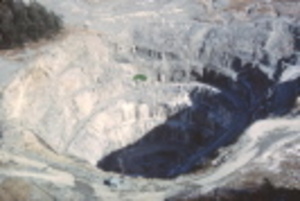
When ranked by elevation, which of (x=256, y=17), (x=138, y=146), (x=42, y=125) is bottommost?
(x=138, y=146)

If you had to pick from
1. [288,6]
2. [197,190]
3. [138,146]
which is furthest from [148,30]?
[197,190]

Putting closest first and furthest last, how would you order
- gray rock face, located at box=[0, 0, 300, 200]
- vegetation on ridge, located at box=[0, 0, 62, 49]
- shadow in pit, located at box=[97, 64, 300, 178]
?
1. gray rock face, located at box=[0, 0, 300, 200]
2. shadow in pit, located at box=[97, 64, 300, 178]
3. vegetation on ridge, located at box=[0, 0, 62, 49]

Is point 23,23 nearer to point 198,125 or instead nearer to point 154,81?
point 154,81

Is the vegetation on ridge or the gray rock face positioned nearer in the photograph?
the gray rock face

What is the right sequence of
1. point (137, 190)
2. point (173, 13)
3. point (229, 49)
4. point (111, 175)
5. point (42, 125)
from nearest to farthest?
point (137, 190)
point (111, 175)
point (42, 125)
point (229, 49)
point (173, 13)

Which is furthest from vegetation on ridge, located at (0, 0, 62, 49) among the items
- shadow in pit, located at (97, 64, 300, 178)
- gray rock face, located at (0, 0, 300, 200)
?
shadow in pit, located at (97, 64, 300, 178)

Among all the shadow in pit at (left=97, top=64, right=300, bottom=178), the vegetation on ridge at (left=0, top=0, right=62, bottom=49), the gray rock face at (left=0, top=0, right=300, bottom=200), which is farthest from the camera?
the vegetation on ridge at (left=0, top=0, right=62, bottom=49)

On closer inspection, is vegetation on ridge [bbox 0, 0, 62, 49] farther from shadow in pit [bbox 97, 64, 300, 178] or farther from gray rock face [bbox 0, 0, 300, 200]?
shadow in pit [bbox 97, 64, 300, 178]

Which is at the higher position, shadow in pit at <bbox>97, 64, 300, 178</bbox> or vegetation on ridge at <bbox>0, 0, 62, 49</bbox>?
vegetation on ridge at <bbox>0, 0, 62, 49</bbox>

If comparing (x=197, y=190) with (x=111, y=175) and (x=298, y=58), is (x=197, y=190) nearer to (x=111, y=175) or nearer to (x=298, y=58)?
(x=111, y=175)

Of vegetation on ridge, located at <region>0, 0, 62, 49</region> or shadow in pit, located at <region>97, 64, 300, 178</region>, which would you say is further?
vegetation on ridge, located at <region>0, 0, 62, 49</region>
